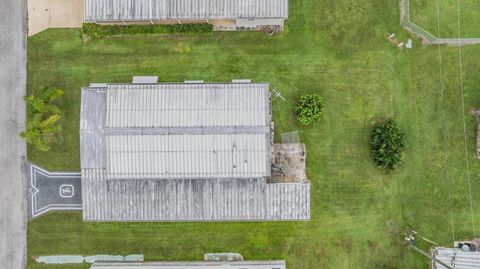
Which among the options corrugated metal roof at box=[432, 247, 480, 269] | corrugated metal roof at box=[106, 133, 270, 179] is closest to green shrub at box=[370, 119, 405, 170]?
corrugated metal roof at box=[432, 247, 480, 269]

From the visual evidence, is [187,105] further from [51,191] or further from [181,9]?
[51,191]

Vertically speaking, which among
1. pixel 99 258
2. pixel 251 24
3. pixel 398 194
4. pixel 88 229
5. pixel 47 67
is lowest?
pixel 99 258

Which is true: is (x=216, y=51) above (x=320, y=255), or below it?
above

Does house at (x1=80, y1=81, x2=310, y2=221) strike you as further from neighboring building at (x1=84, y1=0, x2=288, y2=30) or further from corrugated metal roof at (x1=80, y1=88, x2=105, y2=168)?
neighboring building at (x1=84, y1=0, x2=288, y2=30)

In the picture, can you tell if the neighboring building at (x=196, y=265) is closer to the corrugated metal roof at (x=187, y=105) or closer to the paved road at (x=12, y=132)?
the paved road at (x=12, y=132)

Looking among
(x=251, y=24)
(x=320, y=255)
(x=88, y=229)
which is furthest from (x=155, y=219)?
(x=251, y=24)

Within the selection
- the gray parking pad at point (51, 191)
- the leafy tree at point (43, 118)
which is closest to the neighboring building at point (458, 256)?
the gray parking pad at point (51, 191)

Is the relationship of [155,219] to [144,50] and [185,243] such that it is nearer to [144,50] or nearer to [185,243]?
[185,243]
